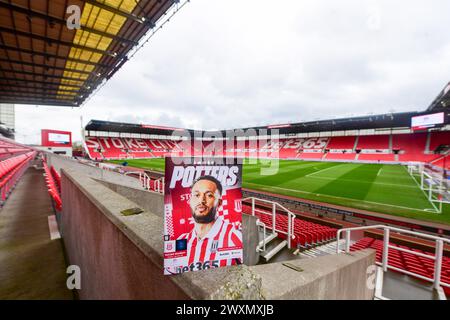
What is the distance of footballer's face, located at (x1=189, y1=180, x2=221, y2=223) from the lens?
1392 millimetres

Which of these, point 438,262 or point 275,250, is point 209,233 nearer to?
point 275,250

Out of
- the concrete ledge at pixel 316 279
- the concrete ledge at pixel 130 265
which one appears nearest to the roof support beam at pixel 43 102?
the concrete ledge at pixel 130 265

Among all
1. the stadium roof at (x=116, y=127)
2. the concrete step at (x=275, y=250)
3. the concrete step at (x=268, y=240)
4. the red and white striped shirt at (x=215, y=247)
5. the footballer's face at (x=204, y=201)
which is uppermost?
the stadium roof at (x=116, y=127)

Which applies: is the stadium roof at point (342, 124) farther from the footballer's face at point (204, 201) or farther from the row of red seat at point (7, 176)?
the footballer's face at point (204, 201)

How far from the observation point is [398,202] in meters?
13.2

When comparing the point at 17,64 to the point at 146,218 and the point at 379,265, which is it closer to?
the point at 146,218

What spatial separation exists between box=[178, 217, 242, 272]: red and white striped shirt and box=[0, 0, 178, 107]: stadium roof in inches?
445

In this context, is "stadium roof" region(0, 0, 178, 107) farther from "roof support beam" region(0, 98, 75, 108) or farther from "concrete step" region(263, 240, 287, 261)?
"concrete step" region(263, 240, 287, 261)

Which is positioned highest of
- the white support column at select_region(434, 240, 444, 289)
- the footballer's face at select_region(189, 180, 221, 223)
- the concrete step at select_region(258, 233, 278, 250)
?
the footballer's face at select_region(189, 180, 221, 223)

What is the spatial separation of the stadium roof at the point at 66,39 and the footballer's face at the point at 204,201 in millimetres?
11052

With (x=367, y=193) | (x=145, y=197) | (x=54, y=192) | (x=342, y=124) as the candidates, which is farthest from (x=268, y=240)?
(x=342, y=124)

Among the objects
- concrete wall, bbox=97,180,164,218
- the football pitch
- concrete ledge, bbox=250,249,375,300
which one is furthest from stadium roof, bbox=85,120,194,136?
concrete ledge, bbox=250,249,375,300

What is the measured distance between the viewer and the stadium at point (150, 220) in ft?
4.75

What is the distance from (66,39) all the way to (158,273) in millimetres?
16065
